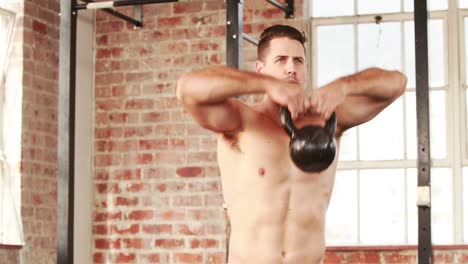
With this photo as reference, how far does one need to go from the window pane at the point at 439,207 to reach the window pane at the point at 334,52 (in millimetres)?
740

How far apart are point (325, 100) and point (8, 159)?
316 cm

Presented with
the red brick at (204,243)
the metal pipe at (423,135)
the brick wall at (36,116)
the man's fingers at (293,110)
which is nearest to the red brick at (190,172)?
the red brick at (204,243)

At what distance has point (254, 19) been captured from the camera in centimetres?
570

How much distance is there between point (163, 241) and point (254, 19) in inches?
56.5

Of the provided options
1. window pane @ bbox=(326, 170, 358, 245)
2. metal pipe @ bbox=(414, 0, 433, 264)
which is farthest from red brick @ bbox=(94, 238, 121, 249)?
metal pipe @ bbox=(414, 0, 433, 264)

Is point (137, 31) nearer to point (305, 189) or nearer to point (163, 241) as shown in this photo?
point (163, 241)

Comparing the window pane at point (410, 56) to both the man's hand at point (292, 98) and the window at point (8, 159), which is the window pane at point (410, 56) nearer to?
the window at point (8, 159)

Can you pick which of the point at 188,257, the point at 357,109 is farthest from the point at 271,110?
the point at 188,257

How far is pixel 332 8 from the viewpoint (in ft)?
18.8

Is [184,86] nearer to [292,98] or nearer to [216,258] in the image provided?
[292,98]

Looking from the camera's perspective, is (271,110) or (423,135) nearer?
(271,110)

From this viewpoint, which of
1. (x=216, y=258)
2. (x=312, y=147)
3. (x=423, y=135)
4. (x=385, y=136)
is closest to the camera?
(x=312, y=147)

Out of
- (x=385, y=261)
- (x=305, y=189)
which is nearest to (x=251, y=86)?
(x=305, y=189)

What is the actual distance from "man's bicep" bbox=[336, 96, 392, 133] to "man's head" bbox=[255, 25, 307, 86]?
0.53 feet
